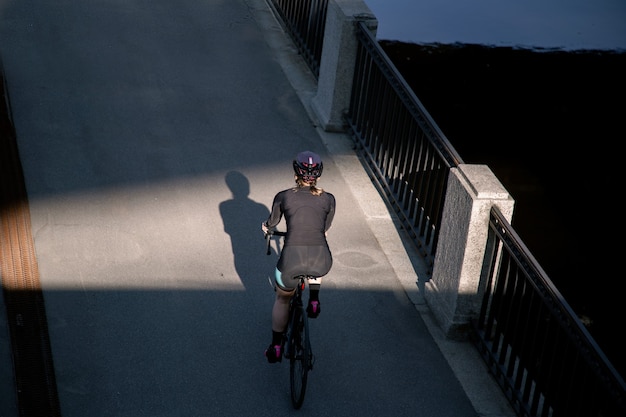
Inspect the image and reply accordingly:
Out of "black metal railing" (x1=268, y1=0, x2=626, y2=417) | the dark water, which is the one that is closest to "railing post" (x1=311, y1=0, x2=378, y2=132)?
"black metal railing" (x1=268, y1=0, x2=626, y2=417)

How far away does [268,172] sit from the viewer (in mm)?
11805

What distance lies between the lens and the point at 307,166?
777 centimetres

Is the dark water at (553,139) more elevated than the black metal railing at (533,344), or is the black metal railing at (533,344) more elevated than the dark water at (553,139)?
the black metal railing at (533,344)

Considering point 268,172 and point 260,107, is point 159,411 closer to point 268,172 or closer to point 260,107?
point 268,172

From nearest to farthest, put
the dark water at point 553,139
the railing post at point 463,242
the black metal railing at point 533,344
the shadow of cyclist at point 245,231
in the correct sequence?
the black metal railing at point 533,344
the railing post at point 463,242
the shadow of cyclist at point 245,231
the dark water at point 553,139

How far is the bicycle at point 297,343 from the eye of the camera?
7941mm

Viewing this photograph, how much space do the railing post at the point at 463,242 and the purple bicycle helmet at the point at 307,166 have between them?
5.62 ft

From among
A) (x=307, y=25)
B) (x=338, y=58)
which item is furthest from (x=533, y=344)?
(x=307, y=25)

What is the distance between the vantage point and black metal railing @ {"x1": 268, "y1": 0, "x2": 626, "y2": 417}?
7.61 metres

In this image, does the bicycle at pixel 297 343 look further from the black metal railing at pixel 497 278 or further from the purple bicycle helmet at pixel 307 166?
the black metal railing at pixel 497 278

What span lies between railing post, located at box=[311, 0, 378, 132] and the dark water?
334cm

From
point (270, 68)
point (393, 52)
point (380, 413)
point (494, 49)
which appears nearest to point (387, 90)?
point (270, 68)

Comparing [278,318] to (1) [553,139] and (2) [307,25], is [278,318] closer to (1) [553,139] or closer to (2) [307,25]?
(2) [307,25]

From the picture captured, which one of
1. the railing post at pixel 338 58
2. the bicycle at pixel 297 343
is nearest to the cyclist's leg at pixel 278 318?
the bicycle at pixel 297 343
